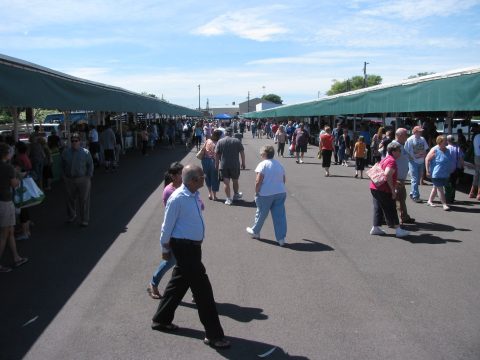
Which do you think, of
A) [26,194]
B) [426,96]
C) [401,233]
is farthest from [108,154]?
[401,233]

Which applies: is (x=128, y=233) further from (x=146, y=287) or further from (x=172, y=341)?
(x=172, y=341)

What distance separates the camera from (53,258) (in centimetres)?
682

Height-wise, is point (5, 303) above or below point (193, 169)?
below

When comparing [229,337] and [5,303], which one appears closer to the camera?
[229,337]

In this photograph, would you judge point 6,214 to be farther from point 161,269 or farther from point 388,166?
point 388,166

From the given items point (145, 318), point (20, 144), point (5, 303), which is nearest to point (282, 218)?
point (145, 318)

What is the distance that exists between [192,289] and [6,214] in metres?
3.21

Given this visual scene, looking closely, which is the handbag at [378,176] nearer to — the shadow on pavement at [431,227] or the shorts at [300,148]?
the shadow on pavement at [431,227]

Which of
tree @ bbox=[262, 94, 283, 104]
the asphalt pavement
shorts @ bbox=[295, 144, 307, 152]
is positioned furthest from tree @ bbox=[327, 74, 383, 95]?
the asphalt pavement

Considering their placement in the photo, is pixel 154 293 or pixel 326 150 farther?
pixel 326 150

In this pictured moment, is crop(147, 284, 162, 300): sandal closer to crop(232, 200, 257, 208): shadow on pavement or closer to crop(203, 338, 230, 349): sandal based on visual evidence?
crop(203, 338, 230, 349): sandal

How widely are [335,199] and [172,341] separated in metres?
7.93

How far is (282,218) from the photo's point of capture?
24.5 feet

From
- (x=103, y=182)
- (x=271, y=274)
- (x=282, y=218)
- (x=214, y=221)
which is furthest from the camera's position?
(x=103, y=182)
